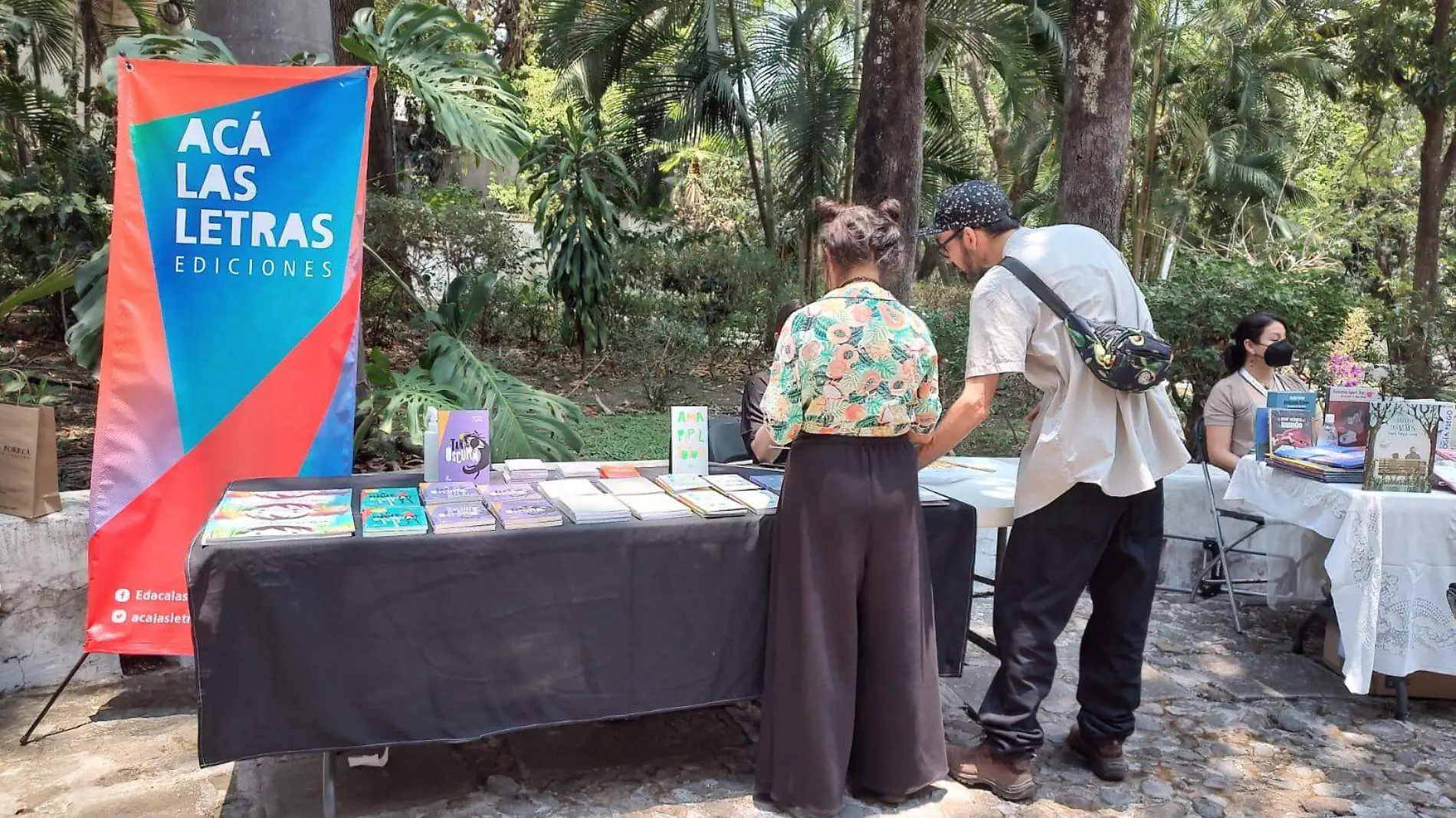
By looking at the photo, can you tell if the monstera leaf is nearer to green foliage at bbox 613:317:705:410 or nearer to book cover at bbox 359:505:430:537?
book cover at bbox 359:505:430:537

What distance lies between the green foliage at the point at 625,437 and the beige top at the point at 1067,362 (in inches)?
137

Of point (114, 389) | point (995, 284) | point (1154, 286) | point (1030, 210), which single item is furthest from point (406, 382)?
point (1030, 210)

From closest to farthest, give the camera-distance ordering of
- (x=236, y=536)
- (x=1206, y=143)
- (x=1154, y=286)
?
1. (x=236, y=536)
2. (x=1154, y=286)
3. (x=1206, y=143)

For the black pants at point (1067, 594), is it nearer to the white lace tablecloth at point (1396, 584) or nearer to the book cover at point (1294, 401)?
the white lace tablecloth at point (1396, 584)

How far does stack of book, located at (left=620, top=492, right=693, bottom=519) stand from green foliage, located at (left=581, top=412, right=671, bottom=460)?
2.87m

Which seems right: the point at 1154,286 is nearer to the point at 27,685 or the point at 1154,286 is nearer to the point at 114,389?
the point at 114,389

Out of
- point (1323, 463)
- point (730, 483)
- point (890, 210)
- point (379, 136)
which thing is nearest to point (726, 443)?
point (730, 483)

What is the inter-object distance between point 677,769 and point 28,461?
2510 millimetres

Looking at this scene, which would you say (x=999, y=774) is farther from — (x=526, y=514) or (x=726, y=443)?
(x=726, y=443)

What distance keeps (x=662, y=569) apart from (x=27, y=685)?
2.59m

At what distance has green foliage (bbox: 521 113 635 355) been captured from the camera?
25.5ft

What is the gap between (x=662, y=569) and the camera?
2.93m

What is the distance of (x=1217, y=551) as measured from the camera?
5086mm

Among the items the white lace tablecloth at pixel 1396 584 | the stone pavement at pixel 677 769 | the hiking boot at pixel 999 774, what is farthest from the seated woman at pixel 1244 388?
the hiking boot at pixel 999 774
